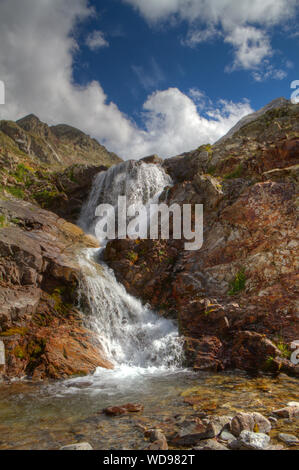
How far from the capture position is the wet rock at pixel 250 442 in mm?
3741

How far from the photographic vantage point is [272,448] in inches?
148

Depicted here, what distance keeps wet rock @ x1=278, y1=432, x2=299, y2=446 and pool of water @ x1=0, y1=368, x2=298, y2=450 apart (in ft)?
0.40

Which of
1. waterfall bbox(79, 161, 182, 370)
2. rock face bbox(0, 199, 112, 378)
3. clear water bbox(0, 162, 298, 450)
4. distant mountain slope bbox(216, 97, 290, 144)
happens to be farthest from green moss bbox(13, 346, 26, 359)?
distant mountain slope bbox(216, 97, 290, 144)

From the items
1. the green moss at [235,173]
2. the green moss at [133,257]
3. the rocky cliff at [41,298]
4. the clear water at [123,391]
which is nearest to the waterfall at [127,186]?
the rocky cliff at [41,298]

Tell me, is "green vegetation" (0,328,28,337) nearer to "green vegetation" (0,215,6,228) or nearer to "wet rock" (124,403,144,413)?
"wet rock" (124,403,144,413)

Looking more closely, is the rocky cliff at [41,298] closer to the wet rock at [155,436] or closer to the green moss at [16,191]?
the green moss at [16,191]

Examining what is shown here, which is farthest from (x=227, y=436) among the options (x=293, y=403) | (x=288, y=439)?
(x=293, y=403)

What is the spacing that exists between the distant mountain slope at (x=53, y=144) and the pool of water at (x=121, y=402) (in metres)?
38.5

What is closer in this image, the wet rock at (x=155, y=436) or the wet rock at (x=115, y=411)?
the wet rock at (x=155, y=436)

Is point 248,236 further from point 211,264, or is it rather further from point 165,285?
point 165,285

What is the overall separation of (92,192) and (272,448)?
23.4m

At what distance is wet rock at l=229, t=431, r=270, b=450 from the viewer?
12.3 ft
